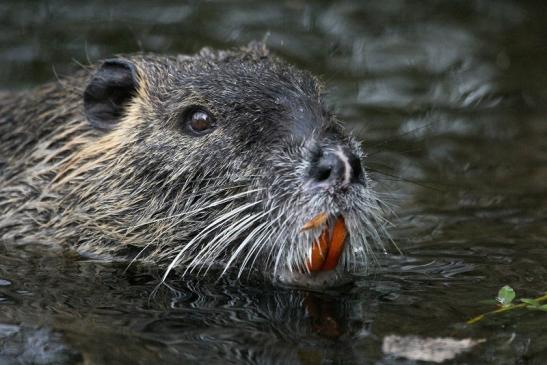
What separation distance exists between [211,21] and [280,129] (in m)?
4.77

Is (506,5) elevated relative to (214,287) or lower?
elevated

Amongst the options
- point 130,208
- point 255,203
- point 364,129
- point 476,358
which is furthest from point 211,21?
point 476,358

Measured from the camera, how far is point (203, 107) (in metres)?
5.89

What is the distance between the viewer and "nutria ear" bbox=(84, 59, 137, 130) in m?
6.34

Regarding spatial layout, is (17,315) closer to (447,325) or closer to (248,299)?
(248,299)

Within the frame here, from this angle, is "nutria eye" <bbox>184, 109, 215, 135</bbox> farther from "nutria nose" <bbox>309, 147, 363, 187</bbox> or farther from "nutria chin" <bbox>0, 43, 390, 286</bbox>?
"nutria nose" <bbox>309, 147, 363, 187</bbox>

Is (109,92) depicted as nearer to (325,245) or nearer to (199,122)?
(199,122)

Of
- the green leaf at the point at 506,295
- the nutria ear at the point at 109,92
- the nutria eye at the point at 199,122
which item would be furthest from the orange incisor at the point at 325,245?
the nutria ear at the point at 109,92

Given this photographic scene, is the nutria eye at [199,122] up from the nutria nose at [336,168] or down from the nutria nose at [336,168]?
up

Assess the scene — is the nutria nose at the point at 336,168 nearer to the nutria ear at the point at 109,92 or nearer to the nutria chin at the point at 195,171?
the nutria chin at the point at 195,171

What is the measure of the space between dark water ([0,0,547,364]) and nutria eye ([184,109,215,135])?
2.48ft

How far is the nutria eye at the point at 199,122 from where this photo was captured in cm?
586

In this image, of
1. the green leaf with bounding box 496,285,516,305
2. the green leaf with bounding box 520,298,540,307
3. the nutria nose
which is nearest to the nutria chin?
the nutria nose

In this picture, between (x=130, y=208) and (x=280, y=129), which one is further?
(x=130, y=208)
